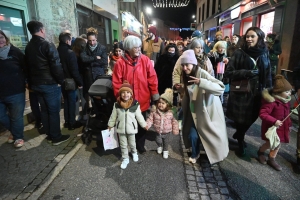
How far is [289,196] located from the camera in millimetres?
2545

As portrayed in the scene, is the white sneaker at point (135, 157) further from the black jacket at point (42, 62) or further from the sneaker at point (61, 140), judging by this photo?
the black jacket at point (42, 62)

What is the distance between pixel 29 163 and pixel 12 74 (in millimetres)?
1515

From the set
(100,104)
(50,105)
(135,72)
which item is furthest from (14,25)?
Answer: (135,72)

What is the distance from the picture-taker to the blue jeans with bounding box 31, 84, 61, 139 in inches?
142

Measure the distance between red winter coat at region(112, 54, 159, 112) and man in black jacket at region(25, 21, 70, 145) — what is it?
1154 mm

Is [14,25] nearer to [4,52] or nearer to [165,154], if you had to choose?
[4,52]

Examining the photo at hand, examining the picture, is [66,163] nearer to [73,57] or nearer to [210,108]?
[73,57]

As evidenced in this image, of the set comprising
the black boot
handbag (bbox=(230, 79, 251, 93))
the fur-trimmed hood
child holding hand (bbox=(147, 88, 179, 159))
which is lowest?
the black boot

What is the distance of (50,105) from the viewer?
3686 mm

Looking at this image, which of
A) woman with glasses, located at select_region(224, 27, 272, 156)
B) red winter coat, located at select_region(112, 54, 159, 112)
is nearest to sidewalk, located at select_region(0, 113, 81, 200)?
red winter coat, located at select_region(112, 54, 159, 112)

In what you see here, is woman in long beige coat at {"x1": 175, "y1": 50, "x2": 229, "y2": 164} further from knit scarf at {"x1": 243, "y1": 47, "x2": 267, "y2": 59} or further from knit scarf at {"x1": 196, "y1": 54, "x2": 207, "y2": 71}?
knit scarf at {"x1": 196, "y1": 54, "x2": 207, "y2": 71}

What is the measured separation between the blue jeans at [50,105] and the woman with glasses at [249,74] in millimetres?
3038

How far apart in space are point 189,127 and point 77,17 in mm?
7028

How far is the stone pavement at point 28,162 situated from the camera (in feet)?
9.00
